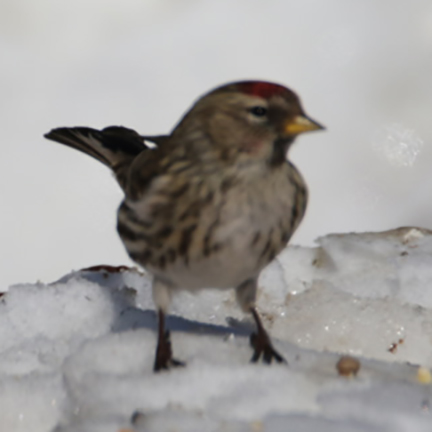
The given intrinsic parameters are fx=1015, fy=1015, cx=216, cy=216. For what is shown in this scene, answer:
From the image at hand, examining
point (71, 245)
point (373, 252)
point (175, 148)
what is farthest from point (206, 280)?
point (71, 245)

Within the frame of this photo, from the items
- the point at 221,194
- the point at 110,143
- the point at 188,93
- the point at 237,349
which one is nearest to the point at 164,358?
the point at 237,349

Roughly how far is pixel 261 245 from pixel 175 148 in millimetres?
396

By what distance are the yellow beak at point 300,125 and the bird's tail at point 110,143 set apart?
0.85 meters

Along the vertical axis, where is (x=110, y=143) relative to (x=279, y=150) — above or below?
below

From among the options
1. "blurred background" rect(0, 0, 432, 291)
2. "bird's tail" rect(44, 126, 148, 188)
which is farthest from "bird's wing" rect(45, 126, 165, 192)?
"blurred background" rect(0, 0, 432, 291)

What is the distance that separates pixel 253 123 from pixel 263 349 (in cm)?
73

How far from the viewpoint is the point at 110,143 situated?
3.69 metres

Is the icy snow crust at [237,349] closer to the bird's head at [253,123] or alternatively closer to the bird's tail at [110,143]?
the bird's tail at [110,143]

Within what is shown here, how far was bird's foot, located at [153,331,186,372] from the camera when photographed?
A: 2988 millimetres

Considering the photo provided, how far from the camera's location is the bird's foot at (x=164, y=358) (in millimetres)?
2988

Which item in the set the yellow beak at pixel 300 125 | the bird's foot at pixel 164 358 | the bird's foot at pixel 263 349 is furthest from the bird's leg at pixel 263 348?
the yellow beak at pixel 300 125

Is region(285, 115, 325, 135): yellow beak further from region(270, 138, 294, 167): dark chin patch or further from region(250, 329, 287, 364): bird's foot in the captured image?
region(250, 329, 287, 364): bird's foot

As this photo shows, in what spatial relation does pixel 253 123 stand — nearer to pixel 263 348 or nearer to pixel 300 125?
pixel 300 125

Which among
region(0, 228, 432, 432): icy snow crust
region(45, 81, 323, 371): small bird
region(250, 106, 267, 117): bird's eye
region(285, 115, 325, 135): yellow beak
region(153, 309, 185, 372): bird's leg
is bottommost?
region(0, 228, 432, 432): icy snow crust
